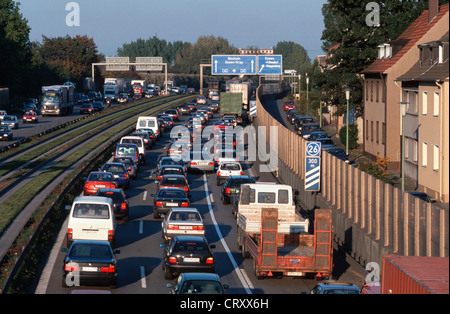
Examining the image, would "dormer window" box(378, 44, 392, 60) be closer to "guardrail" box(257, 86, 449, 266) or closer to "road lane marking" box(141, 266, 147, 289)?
"guardrail" box(257, 86, 449, 266)

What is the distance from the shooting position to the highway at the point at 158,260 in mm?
24281

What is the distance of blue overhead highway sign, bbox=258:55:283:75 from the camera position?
115125 mm

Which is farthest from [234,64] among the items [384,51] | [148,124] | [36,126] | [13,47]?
[384,51]

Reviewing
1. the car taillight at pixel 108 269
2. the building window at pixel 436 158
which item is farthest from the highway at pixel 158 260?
the building window at pixel 436 158

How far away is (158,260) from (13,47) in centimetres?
10270

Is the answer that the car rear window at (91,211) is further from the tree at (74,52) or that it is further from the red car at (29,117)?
the tree at (74,52)

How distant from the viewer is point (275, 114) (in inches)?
4343

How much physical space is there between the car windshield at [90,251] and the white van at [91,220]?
4.95 m

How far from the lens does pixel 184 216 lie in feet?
99.9

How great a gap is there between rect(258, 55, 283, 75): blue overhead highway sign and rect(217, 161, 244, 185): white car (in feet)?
223

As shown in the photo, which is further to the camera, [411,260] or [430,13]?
[430,13]
